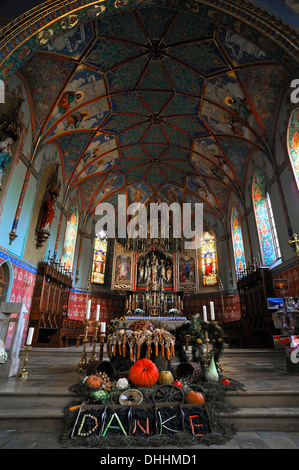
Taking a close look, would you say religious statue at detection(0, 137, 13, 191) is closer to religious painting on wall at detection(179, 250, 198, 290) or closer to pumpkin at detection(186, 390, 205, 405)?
pumpkin at detection(186, 390, 205, 405)

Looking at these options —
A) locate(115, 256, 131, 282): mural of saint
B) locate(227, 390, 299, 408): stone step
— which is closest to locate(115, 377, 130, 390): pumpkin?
locate(227, 390, 299, 408): stone step

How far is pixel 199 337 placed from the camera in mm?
5719

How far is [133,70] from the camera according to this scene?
1288 centimetres

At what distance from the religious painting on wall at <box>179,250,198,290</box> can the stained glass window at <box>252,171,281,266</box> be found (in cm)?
681

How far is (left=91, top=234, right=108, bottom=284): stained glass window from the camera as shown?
2021 cm

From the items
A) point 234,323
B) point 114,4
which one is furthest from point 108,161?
point 234,323

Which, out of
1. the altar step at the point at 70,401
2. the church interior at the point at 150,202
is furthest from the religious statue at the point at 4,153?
the altar step at the point at 70,401

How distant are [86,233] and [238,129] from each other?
13310 millimetres

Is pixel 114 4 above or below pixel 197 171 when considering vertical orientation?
below

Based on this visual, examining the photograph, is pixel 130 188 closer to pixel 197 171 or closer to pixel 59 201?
pixel 197 171

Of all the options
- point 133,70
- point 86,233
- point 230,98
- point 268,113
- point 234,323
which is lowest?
point 234,323

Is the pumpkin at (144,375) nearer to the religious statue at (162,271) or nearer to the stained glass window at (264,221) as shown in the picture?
the stained glass window at (264,221)

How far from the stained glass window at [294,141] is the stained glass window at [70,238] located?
14080mm

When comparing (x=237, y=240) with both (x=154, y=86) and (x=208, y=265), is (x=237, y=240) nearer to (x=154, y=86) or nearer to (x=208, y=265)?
(x=208, y=265)
